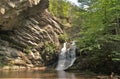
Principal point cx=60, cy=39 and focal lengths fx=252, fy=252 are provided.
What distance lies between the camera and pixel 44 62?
36.8 m

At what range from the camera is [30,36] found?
37.3m

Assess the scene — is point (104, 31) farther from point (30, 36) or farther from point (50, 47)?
point (30, 36)

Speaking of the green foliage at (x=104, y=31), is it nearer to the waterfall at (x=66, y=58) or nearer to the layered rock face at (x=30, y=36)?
the waterfall at (x=66, y=58)

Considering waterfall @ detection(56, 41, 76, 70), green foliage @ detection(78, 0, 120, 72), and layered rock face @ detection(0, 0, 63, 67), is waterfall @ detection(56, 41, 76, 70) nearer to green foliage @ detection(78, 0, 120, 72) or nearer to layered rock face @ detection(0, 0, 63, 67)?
layered rock face @ detection(0, 0, 63, 67)

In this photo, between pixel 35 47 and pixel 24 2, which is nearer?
pixel 24 2

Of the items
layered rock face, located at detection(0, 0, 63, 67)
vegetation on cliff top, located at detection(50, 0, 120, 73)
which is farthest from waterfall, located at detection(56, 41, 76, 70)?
vegetation on cliff top, located at detection(50, 0, 120, 73)

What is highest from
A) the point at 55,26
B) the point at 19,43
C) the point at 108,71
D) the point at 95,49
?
the point at 55,26

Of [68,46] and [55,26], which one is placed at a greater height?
[55,26]

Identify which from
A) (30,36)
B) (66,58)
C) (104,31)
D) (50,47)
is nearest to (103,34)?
(104,31)

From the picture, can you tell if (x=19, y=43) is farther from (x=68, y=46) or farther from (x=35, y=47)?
(x=68, y=46)

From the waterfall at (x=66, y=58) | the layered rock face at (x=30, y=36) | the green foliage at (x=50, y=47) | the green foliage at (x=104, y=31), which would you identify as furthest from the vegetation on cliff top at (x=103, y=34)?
the green foliage at (x=50, y=47)

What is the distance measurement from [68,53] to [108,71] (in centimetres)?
1189

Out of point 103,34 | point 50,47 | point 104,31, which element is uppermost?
point 50,47

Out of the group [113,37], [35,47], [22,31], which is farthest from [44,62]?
[113,37]
